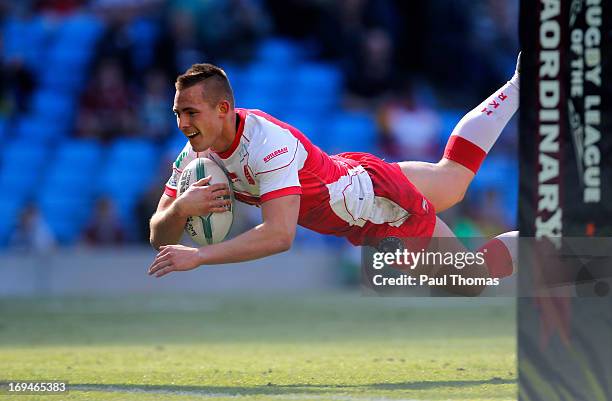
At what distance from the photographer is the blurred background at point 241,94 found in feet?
50.6

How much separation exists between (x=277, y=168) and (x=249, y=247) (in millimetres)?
585

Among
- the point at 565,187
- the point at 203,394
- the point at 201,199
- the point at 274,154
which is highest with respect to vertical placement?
the point at 274,154

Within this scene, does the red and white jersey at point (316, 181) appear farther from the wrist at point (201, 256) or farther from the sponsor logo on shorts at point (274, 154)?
the wrist at point (201, 256)

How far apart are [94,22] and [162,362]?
12143 mm

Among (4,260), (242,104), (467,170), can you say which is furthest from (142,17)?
(467,170)

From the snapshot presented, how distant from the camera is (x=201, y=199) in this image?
660cm

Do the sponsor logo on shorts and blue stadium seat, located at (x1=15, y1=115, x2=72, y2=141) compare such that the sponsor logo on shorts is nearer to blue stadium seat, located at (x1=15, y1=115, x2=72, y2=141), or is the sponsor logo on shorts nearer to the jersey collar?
the jersey collar

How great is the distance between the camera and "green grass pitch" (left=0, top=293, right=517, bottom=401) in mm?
6294

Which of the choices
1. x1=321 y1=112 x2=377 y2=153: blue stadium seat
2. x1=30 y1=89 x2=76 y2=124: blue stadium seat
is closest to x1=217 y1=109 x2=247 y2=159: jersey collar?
x1=321 y1=112 x2=377 y2=153: blue stadium seat

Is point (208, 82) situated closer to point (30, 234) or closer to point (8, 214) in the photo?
point (30, 234)

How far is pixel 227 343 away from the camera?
9.31m

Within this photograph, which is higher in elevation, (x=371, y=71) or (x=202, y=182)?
(x=371, y=71)

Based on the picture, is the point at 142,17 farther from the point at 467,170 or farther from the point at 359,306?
the point at 467,170

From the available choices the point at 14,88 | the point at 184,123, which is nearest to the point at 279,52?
the point at 14,88
